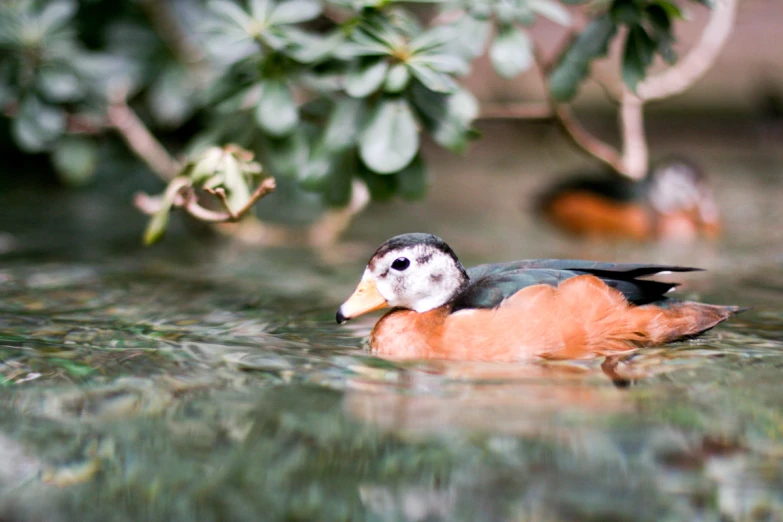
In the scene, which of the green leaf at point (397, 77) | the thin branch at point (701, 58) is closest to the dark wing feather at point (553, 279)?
the green leaf at point (397, 77)

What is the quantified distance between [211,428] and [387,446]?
0.42 meters

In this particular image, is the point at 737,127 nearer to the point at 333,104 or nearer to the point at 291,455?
the point at 333,104

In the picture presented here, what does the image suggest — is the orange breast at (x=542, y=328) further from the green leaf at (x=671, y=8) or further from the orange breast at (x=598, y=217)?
the orange breast at (x=598, y=217)

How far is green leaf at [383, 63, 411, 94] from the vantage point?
310cm

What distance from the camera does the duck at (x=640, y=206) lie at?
596cm

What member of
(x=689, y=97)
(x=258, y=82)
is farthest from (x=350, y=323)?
(x=689, y=97)

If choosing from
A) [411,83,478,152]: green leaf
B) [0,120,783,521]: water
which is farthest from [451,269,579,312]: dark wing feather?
[411,83,478,152]: green leaf

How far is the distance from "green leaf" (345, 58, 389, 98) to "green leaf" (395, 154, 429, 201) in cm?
41

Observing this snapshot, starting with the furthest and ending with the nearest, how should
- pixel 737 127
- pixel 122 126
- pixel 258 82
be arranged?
pixel 737 127, pixel 122 126, pixel 258 82

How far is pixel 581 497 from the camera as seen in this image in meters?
1.94

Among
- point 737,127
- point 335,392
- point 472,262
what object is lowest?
point 335,392

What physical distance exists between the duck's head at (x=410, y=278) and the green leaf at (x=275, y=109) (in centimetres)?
81

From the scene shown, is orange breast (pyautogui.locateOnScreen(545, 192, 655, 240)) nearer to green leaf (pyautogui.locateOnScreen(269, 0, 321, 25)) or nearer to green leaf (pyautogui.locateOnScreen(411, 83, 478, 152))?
green leaf (pyautogui.locateOnScreen(411, 83, 478, 152))

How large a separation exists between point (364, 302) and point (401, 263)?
164 mm
